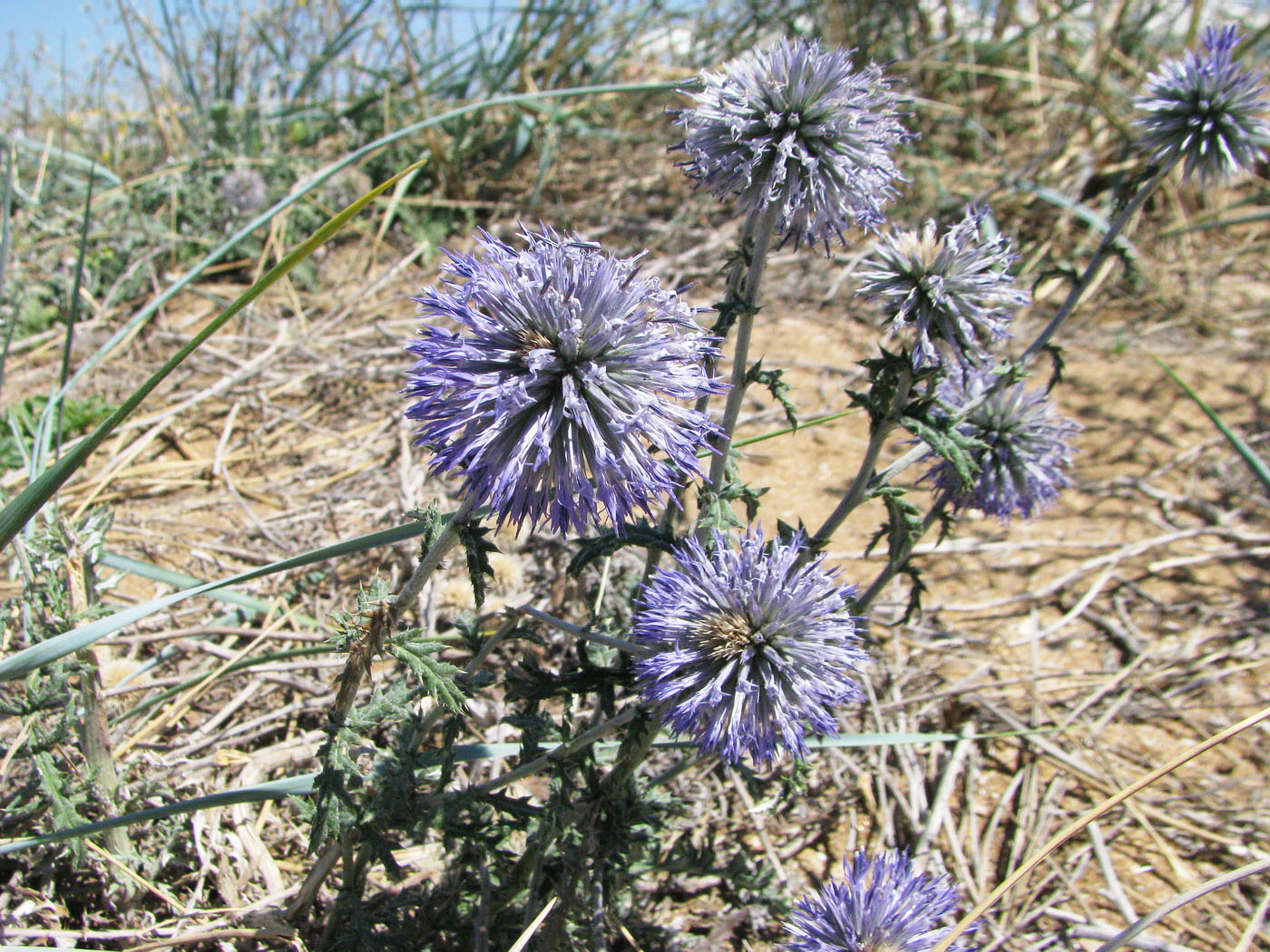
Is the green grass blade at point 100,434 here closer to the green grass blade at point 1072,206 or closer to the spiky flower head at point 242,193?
the green grass blade at point 1072,206

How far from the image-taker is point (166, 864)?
221cm

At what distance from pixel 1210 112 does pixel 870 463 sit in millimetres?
1300

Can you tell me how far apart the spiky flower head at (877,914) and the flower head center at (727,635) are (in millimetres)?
579

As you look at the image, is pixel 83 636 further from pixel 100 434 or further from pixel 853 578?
pixel 853 578

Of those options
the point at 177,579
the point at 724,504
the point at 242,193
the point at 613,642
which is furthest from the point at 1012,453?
the point at 242,193

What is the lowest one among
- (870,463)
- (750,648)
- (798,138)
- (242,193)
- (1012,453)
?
(750,648)

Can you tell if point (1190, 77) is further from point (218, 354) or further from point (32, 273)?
point (32, 273)

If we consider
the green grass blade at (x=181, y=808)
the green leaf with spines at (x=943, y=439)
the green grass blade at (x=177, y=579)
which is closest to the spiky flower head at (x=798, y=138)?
the green leaf with spines at (x=943, y=439)

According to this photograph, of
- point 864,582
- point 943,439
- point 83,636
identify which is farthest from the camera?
point 864,582

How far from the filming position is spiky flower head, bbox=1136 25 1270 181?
7.25 ft

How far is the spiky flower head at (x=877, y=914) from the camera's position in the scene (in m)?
1.77

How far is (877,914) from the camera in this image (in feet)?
5.88

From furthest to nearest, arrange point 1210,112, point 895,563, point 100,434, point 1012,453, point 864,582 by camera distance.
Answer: point 864,582 → point 1012,453 → point 1210,112 → point 895,563 → point 100,434

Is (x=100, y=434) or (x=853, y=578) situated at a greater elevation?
(x=853, y=578)
